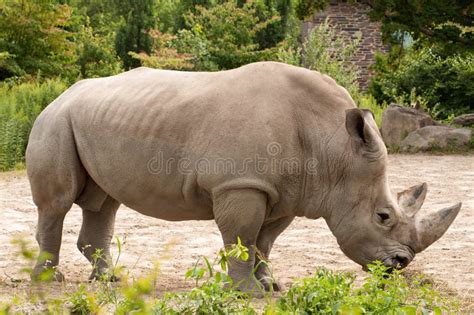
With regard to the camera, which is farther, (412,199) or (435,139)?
(435,139)

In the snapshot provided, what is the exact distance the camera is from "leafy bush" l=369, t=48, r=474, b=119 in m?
19.7

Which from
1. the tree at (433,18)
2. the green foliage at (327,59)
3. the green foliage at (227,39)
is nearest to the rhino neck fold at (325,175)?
the tree at (433,18)

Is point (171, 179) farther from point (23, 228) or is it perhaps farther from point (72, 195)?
point (23, 228)

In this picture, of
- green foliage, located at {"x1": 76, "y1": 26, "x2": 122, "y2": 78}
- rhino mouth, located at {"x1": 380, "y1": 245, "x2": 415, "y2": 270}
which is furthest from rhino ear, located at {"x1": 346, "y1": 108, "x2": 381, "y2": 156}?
green foliage, located at {"x1": 76, "y1": 26, "x2": 122, "y2": 78}

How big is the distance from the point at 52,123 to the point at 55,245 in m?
0.82

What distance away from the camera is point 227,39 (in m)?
24.3

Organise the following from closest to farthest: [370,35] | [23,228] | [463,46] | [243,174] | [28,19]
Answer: [243,174] → [23,228] → [463,46] → [28,19] → [370,35]

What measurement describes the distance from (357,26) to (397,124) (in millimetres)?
11246

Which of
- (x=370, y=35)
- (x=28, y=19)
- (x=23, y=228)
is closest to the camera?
(x=23, y=228)

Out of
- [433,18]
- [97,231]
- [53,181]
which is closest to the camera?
[53,181]

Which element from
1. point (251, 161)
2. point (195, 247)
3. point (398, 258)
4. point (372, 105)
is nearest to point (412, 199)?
point (398, 258)

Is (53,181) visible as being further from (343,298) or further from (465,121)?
(465,121)

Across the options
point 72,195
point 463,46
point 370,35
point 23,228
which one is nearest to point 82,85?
point 72,195

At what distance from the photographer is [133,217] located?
944cm
